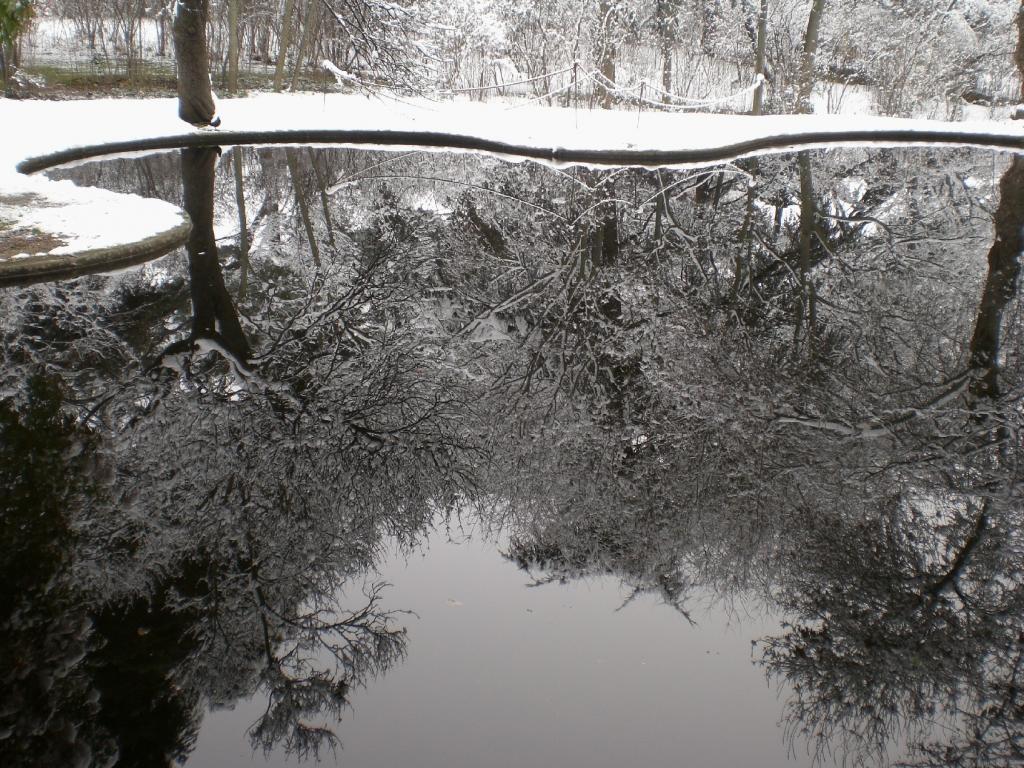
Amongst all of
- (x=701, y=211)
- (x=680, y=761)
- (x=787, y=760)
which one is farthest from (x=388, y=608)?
(x=701, y=211)

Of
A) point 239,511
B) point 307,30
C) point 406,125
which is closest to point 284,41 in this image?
point 307,30

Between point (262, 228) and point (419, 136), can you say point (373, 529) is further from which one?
point (419, 136)

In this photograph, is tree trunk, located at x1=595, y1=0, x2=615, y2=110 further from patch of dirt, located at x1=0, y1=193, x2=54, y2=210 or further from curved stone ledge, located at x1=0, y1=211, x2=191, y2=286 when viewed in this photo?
curved stone ledge, located at x1=0, y1=211, x2=191, y2=286

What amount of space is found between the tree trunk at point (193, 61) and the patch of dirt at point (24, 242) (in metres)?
6.93

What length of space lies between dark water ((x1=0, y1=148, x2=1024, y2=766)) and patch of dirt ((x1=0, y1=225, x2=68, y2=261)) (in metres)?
0.49

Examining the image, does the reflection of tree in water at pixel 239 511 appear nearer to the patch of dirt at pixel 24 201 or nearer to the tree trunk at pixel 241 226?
the tree trunk at pixel 241 226

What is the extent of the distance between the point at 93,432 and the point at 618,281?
3.87 metres

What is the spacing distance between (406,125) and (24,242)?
8.28 m

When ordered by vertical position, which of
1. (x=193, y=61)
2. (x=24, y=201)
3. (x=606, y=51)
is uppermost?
(x=606, y=51)

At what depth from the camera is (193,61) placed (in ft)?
42.8

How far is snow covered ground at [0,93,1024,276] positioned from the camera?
36.6 feet

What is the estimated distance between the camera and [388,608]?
9.96ft

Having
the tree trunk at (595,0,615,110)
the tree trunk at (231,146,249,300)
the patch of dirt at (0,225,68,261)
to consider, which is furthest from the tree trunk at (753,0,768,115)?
the patch of dirt at (0,225,68,261)

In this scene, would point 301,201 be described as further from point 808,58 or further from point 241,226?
point 808,58
